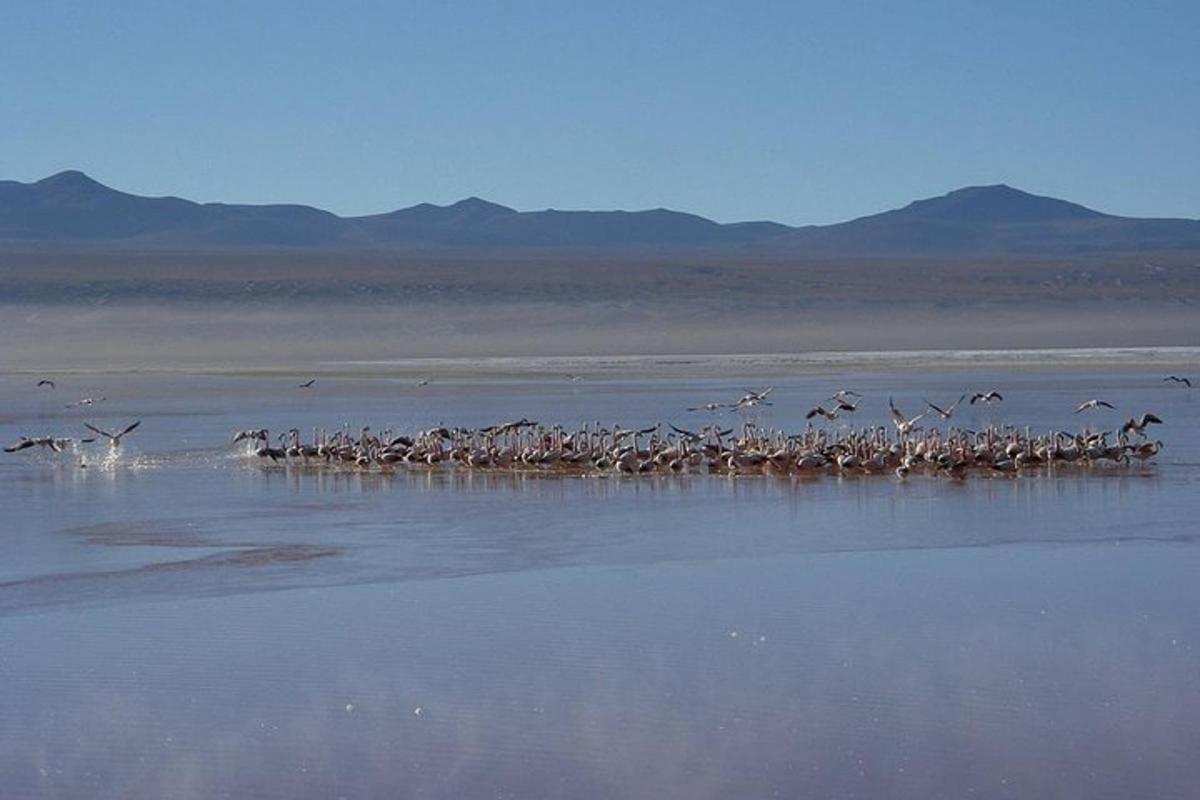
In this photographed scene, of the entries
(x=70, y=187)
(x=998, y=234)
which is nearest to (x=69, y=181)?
(x=70, y=187)

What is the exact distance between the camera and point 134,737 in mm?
7250

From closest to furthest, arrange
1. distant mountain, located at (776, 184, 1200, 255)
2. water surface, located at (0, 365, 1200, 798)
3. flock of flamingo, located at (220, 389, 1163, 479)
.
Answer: water surface, located at (0, 365, 1200, 798) → flock of flamingo, located at (220, 389, 1163, 479) → distant mountain, located at (776, 184, 1200, 255)

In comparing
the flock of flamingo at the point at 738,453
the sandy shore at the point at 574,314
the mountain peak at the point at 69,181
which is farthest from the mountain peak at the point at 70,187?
the flock of flamingo at the point at 738,453

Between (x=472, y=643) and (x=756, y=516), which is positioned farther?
(x=756, y=516)

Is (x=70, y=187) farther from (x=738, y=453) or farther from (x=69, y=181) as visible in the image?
(x=738, y=453)

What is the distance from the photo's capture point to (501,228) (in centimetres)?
15925

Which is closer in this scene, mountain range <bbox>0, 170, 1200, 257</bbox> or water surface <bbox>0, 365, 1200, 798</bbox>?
water surface <bbox>0, 365, 1200, 798</bbox>

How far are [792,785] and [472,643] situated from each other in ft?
8.20

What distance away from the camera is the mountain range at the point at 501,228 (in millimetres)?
143000

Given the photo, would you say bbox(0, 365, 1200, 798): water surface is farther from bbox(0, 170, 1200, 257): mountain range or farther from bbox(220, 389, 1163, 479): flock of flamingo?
bbox(0, 170, 1200, 257): mountain range

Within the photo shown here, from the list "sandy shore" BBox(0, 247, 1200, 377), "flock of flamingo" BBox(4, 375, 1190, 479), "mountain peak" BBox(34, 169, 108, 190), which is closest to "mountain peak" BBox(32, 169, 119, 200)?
"mountain peak" BBox(34, 169, 108, 190)

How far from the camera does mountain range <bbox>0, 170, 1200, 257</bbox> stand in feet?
469

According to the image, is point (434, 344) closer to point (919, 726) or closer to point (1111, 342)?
point (1111, 342)

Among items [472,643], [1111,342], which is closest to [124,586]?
[472,643]
